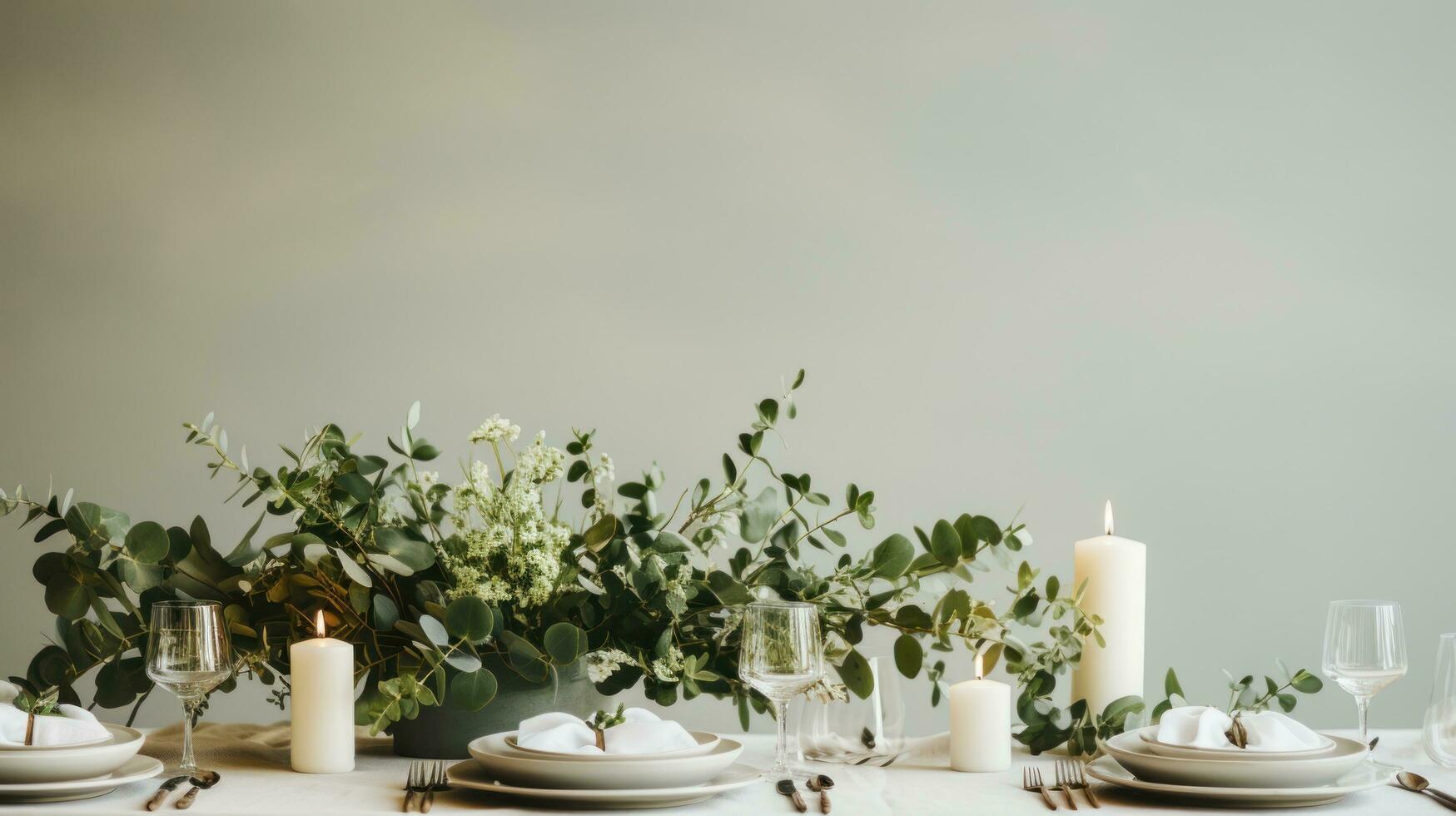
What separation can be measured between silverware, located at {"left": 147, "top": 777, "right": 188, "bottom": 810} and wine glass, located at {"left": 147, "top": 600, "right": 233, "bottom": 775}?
8 cm

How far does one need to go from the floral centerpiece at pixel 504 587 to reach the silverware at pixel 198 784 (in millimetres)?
120

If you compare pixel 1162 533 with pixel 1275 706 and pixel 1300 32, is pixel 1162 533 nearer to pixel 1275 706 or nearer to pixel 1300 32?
pixel 1275 706

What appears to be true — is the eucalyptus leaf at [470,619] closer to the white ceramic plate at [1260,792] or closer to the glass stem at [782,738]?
the glass stem at [782,738]

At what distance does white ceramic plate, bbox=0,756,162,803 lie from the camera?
1.00m

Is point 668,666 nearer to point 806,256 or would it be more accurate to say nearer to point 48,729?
point 48,729

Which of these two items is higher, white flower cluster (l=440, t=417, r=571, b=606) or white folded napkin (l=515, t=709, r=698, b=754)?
white flower cluster (l=440, t=417, r=571, b=606)

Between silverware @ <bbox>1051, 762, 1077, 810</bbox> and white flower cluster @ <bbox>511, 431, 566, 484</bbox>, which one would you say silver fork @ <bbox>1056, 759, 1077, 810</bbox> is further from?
white flower cluster @ <bbox>511, 431, 566, 484</bbox>

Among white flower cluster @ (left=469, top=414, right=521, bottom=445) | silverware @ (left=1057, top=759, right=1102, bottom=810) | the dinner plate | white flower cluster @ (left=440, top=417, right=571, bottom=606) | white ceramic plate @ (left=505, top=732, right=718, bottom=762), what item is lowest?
silverware @ (left=1057, top=759, right=1102, bottom=810)

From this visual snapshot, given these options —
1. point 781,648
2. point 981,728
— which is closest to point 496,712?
point 781,648

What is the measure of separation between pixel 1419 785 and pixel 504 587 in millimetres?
875

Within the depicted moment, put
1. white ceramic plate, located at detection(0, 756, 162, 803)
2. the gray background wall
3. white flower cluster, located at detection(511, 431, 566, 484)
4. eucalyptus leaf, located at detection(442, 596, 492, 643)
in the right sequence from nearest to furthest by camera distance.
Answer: white ceramic plate, located at detection(0, 756, 162, 803) < eucalyptus leaf, located at detection(442, 596, 492, 643) < white flower cluster, located at detection(511, 431, 566, 484) < the gray background wall

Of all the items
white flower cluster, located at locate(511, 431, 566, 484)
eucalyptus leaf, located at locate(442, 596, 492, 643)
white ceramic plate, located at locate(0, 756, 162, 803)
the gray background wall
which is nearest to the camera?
white ceramic plate, located at locate(0, 756, 162, 803)

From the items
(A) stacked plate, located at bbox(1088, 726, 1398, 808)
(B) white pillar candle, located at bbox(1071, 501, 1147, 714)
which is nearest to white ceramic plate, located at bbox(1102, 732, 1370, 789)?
(A) stacked plate, located at bbox(1088, 726, 1398, 808)

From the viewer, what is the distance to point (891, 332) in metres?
2.49
